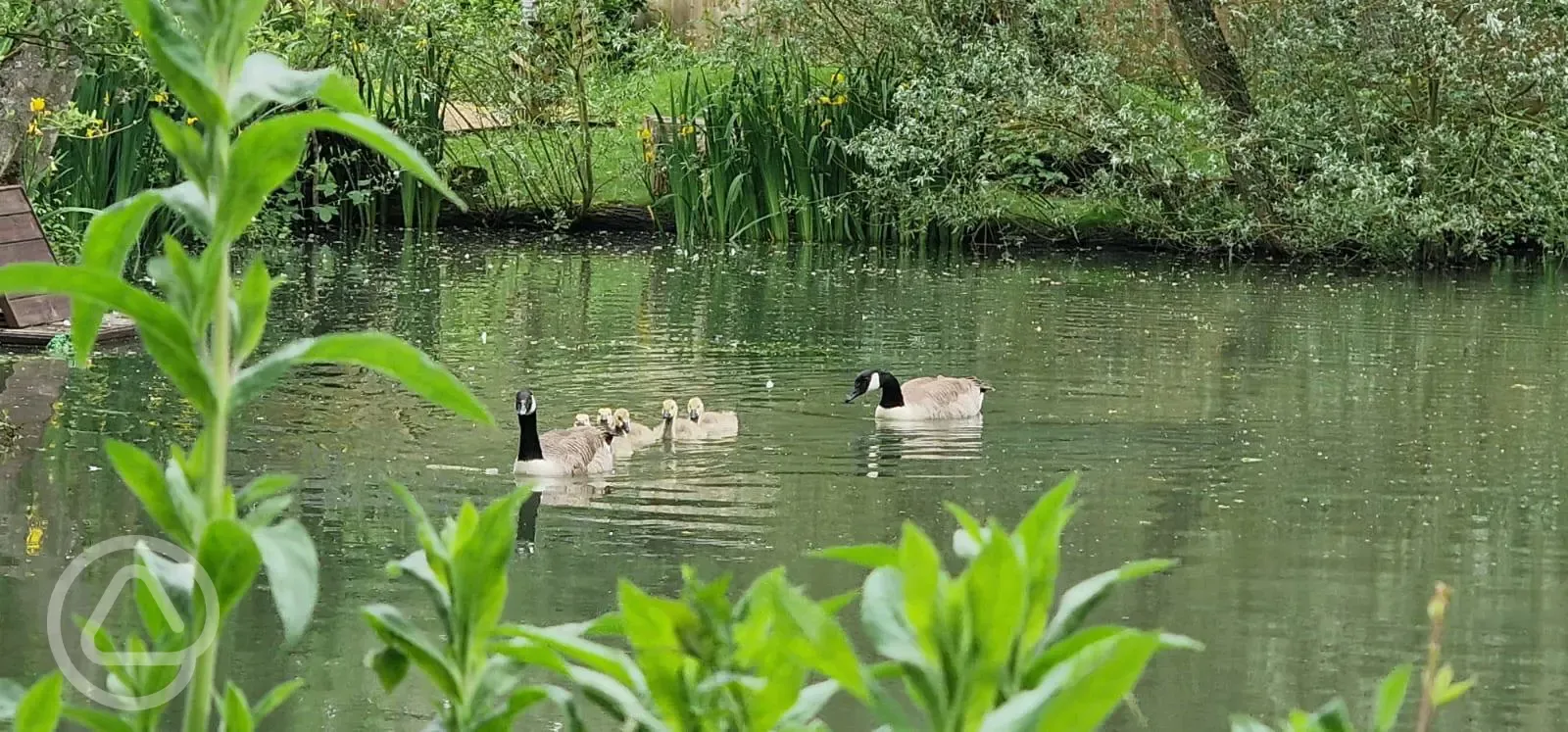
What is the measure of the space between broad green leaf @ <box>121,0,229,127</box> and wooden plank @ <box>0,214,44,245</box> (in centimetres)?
1115

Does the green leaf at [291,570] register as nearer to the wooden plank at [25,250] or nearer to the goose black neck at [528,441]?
the goose black neck at [528,441]

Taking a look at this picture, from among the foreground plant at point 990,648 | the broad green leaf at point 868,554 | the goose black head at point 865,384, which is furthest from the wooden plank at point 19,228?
the foreground plant at point 990,648

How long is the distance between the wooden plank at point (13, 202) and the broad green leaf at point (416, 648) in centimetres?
1132

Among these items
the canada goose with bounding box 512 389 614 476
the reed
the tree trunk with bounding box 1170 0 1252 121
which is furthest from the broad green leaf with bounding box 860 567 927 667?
the reed

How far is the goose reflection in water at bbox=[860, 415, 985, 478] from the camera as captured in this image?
1034 centimetres

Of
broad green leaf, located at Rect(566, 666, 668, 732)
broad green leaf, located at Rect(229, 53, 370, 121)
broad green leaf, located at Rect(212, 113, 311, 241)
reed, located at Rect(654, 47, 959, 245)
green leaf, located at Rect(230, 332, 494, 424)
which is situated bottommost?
broad green leaf, located at Rect(566, 666, 668, 732)

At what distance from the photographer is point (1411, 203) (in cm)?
1977

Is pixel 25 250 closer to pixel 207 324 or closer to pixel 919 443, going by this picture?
pixel 919 443

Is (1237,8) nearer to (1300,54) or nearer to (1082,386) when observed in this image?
(1300,54)

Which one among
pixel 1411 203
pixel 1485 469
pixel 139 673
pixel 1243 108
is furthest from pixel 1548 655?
pixel 1243 108

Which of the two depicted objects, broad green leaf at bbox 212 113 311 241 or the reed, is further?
the reed

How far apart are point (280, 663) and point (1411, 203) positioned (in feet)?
50.4

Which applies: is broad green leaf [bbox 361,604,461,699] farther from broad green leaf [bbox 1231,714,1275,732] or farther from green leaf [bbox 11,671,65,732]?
broad green leaf [bbox 1231,714,1275,732]

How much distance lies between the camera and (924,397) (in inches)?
449
